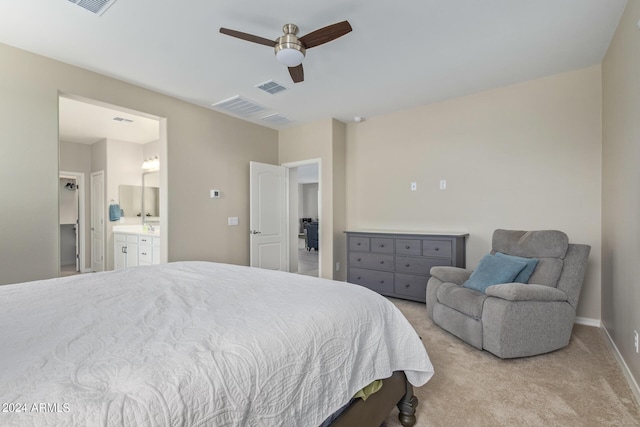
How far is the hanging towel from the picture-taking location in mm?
5430

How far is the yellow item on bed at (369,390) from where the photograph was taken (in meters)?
1.25

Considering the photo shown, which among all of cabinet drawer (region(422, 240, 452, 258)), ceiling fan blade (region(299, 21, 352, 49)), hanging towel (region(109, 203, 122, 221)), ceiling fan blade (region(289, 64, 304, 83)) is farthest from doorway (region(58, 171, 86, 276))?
cabinet drawer (region(422, 240, 452, 258))

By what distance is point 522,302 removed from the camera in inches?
89.5

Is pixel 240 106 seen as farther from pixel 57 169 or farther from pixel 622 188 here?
pixel 622 188

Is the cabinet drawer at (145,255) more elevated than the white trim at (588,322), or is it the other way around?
the cabinet drawer at (145,255)

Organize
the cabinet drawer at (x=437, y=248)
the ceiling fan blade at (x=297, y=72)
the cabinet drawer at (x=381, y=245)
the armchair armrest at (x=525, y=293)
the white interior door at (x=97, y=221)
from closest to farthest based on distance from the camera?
1. the armchair armrest at (x=525, y=293)
2. the ceiling fan blade at (x=297, y=72)
3. the cabinet drawer at (x=437, y=248)
4. the cabinet drawer at (x=381, y=245)
5. the white interior door at (x=97, y=221)

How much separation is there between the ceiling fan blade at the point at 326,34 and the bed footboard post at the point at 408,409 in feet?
6.92

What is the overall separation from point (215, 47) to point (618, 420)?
368 cm

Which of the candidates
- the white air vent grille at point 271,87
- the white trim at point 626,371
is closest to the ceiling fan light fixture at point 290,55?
the white air vent grille at point 271,87

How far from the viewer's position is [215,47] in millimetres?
2566

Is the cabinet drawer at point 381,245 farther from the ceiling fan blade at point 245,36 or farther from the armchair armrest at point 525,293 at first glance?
the ceiling fan blade at point 245,36

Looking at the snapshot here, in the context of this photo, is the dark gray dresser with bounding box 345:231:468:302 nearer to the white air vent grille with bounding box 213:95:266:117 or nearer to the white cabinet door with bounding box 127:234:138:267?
the white air vent grille with bounding box 213:95:266:117

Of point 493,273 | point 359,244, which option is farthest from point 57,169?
point 493,273

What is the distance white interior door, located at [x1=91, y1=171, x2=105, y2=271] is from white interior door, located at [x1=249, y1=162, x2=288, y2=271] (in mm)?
3161
